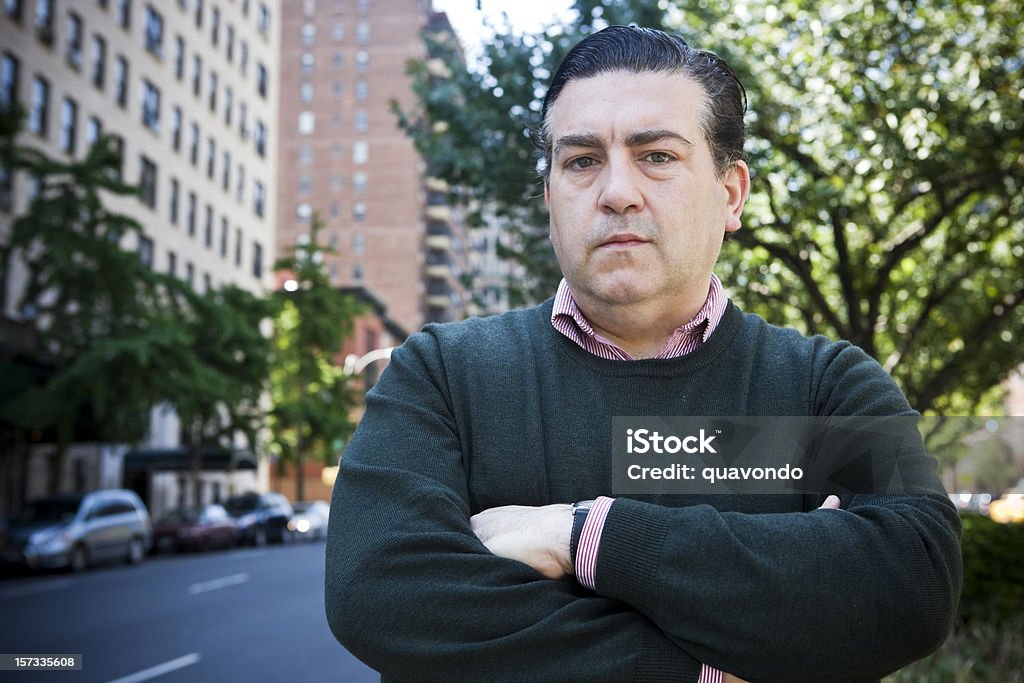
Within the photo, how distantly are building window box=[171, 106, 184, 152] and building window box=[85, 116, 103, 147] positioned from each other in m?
6.37

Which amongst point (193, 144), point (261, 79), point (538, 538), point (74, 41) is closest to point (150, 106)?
point (193, 144)

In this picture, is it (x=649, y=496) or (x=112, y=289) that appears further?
(x=112, y=289)

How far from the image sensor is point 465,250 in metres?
97.4

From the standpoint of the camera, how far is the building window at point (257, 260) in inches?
1932

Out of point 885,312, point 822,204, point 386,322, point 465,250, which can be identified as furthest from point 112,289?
point 465,250

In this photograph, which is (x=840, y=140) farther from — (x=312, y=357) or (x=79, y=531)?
(x=312, y=357)

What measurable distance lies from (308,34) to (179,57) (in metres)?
46.8

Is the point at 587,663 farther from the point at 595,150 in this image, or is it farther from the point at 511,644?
the point at 595,150

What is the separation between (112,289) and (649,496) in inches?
928

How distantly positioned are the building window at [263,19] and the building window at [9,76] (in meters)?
21.4

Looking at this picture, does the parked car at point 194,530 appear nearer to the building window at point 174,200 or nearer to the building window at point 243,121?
the building window at point 174,200

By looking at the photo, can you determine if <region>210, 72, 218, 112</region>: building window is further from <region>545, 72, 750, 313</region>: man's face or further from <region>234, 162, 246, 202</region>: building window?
<region>545, 72, 750, 313</region>: man's face

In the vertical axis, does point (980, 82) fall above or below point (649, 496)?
above

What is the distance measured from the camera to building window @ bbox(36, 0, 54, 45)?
Answer: 29969 millimetres
